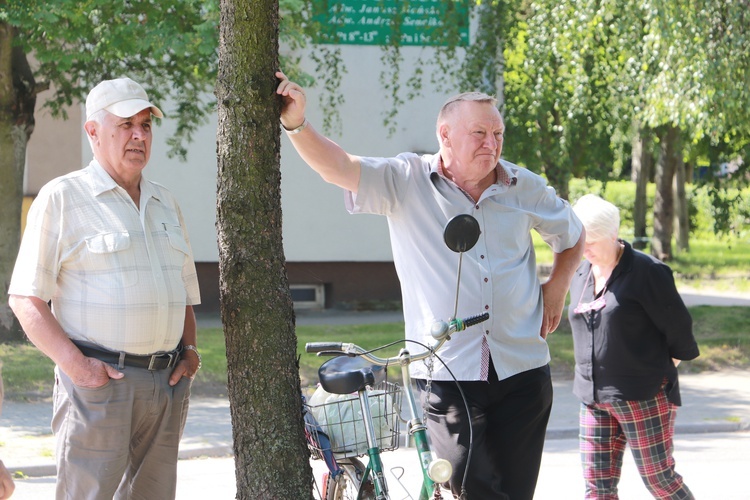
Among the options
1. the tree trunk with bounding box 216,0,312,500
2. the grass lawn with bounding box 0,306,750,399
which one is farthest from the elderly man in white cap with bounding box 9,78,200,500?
the grass lawn with bounding box 0,306,750,399

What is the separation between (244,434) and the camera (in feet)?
12.8

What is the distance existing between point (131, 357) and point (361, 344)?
789cm

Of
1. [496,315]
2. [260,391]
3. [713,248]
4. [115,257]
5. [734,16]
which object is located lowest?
[713,248]

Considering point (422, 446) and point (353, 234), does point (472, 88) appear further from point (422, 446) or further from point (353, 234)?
point (422, 446)

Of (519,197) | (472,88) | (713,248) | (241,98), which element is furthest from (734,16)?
(713,248)

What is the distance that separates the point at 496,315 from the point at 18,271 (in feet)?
5.99

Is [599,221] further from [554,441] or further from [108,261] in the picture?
[554,441]

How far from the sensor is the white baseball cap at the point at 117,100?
12.7 ft

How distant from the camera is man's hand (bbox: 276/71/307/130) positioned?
3869 mm

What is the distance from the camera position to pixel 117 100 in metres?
3.88

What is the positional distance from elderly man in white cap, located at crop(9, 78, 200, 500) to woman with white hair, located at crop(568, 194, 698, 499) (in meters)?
2.22

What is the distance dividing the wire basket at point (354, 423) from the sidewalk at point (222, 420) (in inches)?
159

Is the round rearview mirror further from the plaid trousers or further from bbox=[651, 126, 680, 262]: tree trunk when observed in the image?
bbox=[651, 126, 680, 262]: tree trunk

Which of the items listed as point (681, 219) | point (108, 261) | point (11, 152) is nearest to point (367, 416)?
point (108, 261)
